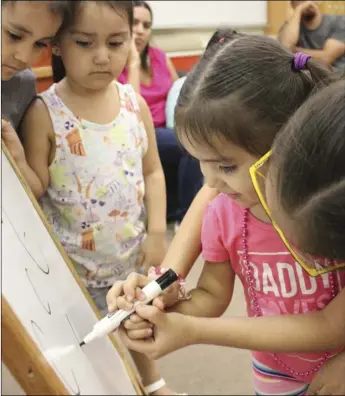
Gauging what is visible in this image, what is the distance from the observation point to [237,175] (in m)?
0.68

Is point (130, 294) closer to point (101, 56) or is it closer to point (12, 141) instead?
point (12, 141)

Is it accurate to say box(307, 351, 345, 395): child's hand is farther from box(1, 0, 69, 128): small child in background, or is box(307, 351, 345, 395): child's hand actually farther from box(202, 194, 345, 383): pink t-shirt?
box(1, 0, 69, 128): small child in background

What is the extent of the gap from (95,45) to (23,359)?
0.59m

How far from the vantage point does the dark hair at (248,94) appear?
0.65 meters

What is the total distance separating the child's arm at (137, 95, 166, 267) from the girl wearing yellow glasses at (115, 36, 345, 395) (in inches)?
16.6

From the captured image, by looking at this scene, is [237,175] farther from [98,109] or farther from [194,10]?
[194,10]

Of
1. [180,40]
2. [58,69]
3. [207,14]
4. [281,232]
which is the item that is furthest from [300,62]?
[207,14]

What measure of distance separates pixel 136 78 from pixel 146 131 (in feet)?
2.79

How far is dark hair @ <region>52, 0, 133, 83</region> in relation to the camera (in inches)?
39.0

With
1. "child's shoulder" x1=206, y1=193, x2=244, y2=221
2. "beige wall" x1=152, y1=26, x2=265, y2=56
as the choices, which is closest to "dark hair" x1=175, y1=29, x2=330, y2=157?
"child's shoulder" x1=206, y1=193, x2=244, y2=221

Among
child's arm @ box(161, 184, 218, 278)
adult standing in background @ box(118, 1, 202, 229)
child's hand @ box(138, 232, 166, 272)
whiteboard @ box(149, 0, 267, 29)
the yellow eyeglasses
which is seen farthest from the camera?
whiteboard @ box(149, 0, 267, 29)

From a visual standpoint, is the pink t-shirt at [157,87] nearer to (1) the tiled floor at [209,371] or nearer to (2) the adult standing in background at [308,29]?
(2) the adult standing in background at [308,29]

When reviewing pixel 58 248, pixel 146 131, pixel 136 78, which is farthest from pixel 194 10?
pixel 58 248

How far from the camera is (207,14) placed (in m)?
3.44
